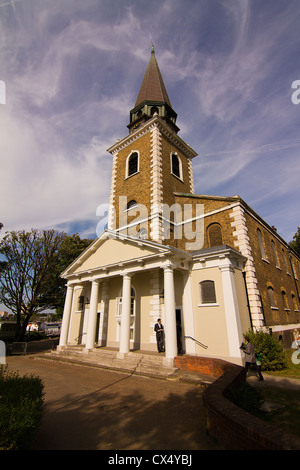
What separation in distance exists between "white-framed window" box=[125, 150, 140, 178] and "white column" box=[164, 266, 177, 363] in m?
12.1

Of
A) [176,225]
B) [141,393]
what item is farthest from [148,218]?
[141,393]

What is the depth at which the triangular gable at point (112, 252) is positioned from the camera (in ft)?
41.6

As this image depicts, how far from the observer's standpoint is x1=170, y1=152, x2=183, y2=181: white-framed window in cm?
2110

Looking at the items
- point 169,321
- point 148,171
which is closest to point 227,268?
point 169,321

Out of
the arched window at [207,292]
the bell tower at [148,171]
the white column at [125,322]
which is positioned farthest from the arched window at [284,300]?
the white column at [125,322]

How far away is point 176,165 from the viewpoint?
2161 centimetres

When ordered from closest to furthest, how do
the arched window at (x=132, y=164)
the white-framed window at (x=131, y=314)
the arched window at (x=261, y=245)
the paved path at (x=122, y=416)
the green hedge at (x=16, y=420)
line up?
the green hedge at (x=16, y=420), the paved path at (x=122, y=416), the white-framed window at (x=131, y=314), the arched window at (x=261, y=245), the arched window at (x=132, y=164)

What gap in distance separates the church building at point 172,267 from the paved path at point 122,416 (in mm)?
3039

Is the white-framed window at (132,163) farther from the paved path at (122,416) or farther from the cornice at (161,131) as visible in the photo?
the paved path at (122,416)

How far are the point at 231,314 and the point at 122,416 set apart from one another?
7.10m

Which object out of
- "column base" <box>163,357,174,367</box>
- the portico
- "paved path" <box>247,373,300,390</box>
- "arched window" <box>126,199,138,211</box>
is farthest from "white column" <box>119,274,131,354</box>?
"arched window" <box>126,199,138,211</box>

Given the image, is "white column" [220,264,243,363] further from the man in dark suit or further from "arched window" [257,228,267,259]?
Answer: "arched window" [257,228,267,259]

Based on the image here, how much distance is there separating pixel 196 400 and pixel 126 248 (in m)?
8.87

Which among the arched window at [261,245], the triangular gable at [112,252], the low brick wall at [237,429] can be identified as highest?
the arched window at [261,245]
